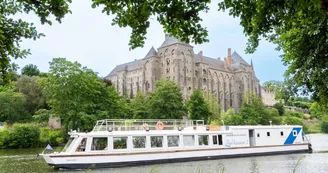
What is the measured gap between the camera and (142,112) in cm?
5425

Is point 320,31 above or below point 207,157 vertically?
above

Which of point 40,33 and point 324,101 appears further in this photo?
point 324,101

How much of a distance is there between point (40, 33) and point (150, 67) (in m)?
98.8

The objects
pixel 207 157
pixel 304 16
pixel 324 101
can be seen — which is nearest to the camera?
pixel 304 16

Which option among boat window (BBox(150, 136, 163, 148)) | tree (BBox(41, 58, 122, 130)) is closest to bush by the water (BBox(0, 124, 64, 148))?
tree (BBox(41, 58, 122, 130))

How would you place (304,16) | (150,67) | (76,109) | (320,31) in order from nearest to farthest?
(304,16)
(320,31)
(76,109)
(150,67)

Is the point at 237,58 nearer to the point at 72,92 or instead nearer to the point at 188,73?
the point at 188,73

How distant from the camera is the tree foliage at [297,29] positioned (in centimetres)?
607

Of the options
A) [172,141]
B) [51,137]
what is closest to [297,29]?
[172,141]

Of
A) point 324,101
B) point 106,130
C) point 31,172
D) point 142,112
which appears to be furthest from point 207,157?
point 142,112

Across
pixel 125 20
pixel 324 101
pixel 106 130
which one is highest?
pixel 125 20

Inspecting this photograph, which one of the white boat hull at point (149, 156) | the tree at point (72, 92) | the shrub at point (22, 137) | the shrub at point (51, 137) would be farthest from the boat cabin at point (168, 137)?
the shrub at point (51, 137)

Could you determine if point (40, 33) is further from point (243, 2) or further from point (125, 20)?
point (243, 2)

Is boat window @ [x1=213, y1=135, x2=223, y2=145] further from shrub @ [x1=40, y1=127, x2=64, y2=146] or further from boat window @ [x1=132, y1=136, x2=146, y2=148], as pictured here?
shrub @ [x1=40, y1=127, x2=64, y2=146]
